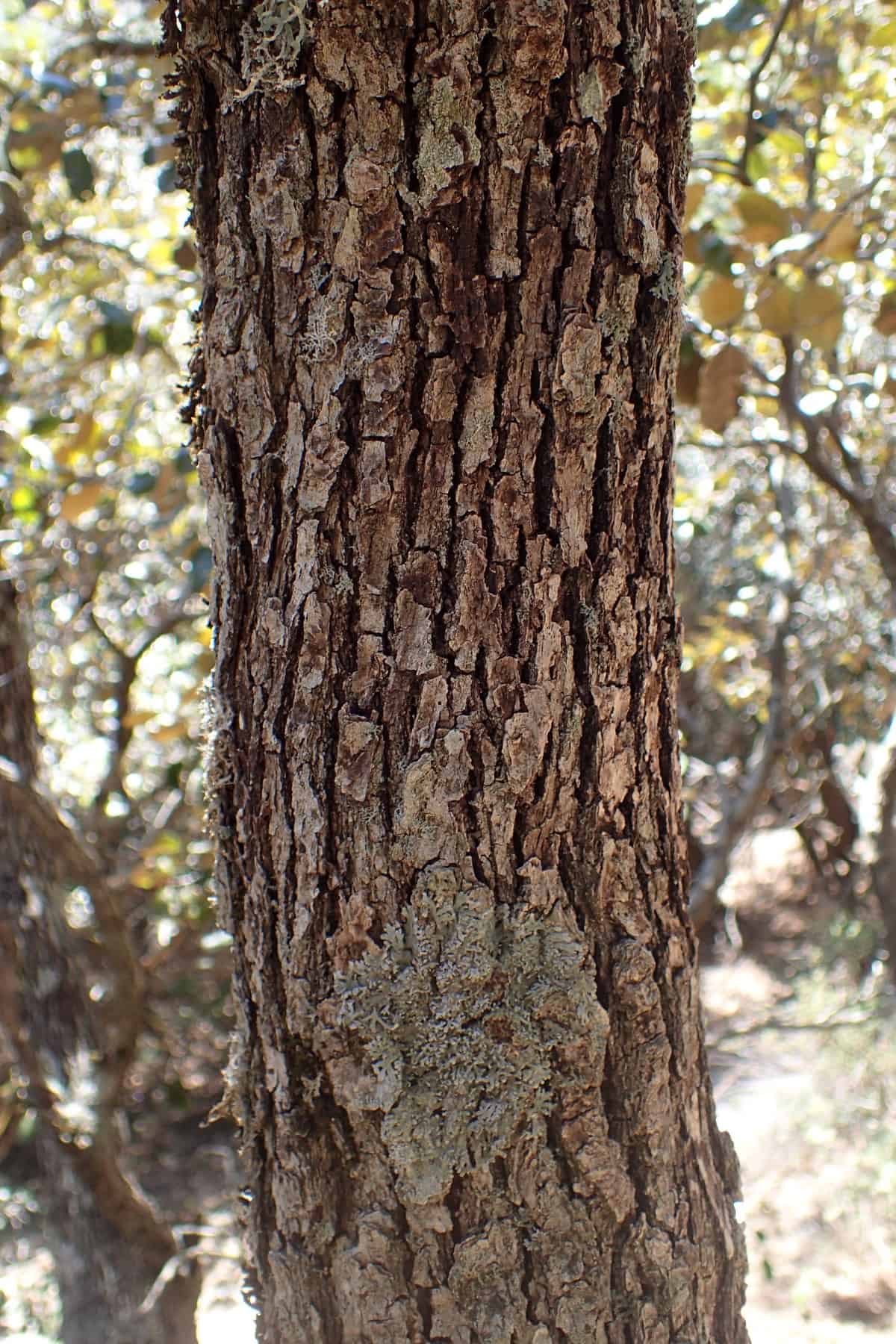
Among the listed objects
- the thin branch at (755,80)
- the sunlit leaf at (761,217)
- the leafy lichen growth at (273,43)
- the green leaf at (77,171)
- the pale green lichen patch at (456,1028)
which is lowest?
the pale green lichen patch at (456,1028)

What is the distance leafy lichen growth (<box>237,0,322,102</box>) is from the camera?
0.85 m

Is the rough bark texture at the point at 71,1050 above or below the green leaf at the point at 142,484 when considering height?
below

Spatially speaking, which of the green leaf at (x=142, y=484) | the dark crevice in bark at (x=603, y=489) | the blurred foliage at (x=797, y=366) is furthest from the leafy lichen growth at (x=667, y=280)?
the green leaf at (x=142, y=484)

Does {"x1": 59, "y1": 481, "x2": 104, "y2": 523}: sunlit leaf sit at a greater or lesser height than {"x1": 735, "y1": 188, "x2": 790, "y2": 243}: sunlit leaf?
lesser

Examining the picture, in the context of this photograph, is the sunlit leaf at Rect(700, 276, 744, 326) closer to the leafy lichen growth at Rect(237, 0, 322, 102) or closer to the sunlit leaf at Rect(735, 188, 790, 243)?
the sunlit leaf at Rect(735, 188, 790, 243)

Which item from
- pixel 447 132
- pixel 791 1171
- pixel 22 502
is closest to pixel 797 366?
pixel 22 502

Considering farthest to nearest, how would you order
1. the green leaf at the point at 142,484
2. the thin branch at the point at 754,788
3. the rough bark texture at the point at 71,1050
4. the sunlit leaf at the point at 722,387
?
the thin branch at the point at 754,788, the green leaf at the point at 142,484, the rough bark texture at the point at 71,1050, the sunlit leaf at the point at 722,387

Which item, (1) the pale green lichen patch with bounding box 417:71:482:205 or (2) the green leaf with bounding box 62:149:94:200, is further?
(2) the green leaf with bounding box 62:149:94:200

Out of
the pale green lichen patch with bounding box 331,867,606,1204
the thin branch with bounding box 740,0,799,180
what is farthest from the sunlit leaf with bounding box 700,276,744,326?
the pale green lichen patch with bounding box 331,867,606,1204

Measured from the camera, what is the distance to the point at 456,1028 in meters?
0.94

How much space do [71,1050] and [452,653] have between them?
6.90 feet

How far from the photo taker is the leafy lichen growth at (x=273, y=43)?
0.85 metres

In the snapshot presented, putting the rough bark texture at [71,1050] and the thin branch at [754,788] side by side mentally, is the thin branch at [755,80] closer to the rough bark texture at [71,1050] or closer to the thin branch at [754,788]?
the thin branch at [754,788]

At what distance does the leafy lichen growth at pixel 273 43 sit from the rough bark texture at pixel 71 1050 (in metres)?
1.54
